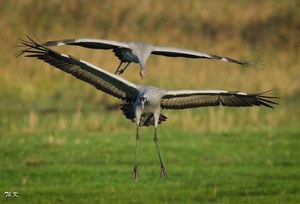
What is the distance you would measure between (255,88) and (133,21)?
4.68 meters

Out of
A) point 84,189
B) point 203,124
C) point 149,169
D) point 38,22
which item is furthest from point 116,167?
point 38,22

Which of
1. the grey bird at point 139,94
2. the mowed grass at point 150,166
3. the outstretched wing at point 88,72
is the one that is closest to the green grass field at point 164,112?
the mowed grass at point 150,166

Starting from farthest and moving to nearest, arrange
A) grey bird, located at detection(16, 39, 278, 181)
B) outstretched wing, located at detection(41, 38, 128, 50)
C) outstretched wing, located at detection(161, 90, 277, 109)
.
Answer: outstretched wing, located at detection(161, 90, 277, 109) → grey bird, located at detection(16, 39, 278, 181) → outstretched wing, located at detection(41, 38, 128, 50)

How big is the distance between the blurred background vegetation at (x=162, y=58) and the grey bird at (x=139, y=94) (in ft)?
24.7

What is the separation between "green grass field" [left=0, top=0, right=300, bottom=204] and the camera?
41.4 feet

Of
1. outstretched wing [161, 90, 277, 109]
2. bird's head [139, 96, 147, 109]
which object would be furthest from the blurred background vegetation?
bird's head [139, 96, 147, 109]

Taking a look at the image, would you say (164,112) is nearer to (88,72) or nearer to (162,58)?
(162,58)

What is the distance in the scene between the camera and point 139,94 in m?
10.7

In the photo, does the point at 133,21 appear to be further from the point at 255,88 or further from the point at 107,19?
the point at 255,88

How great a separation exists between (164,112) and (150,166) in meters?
6.15

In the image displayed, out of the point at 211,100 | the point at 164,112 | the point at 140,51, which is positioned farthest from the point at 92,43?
the point at 164,112

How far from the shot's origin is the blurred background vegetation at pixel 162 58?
2061 centimetres

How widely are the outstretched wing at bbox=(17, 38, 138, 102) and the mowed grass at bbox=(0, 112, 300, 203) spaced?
4.44 ft

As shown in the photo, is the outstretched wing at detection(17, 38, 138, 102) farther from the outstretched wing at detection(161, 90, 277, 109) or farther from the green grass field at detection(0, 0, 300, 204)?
the green grass field at detection(0, 0, 300, 204)
